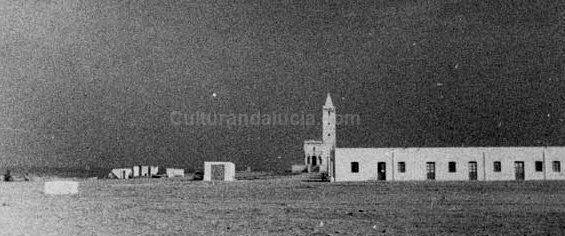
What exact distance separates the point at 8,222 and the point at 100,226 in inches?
110

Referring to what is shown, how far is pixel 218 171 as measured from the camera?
55875mm

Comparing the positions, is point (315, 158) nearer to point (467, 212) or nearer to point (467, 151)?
point (467, 151)

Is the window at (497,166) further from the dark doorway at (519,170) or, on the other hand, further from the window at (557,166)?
the window at (557,166)

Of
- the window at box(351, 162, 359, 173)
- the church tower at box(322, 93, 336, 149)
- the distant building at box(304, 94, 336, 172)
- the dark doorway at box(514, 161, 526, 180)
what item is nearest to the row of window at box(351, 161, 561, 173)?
the window at box(351, 162, 359, 173)

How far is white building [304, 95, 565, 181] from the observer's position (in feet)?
167

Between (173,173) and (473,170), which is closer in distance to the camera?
(473,170)

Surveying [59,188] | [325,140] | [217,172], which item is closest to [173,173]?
[217,172]

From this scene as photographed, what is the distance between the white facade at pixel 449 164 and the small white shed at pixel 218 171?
36.4 ft

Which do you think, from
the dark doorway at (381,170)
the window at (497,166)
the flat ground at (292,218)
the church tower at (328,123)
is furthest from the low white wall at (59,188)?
the church tower at (328,123)

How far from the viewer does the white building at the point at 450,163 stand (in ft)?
167

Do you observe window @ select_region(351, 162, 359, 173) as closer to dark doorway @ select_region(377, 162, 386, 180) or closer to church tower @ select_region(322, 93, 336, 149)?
dark doorway @ select_region(377, 162, 386, 180)

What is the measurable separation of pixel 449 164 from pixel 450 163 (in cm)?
14

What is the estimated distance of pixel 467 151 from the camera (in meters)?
50.8

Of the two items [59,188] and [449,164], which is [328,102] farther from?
[59,188]
